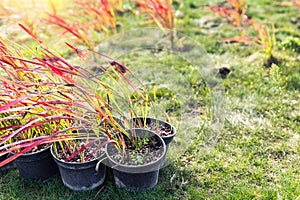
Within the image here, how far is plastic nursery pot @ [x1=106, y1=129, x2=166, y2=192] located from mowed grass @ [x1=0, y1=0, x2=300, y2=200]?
0.05 metres

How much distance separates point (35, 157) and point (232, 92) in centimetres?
180

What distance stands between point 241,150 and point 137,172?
881mm

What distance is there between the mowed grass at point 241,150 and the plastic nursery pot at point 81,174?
0.15ft

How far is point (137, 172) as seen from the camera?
2.26 metres

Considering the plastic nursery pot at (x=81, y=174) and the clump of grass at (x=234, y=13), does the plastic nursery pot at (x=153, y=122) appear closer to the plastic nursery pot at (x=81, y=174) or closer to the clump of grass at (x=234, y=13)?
the plastic nursery pot at (x=81, y=174)

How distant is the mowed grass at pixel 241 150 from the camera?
2.42 m

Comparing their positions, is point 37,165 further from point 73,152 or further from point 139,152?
point 139,152

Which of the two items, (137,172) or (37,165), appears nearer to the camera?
(137,172)

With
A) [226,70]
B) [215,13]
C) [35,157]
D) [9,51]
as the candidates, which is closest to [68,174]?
[35,157]

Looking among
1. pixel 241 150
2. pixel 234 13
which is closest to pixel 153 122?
pixel 241 150

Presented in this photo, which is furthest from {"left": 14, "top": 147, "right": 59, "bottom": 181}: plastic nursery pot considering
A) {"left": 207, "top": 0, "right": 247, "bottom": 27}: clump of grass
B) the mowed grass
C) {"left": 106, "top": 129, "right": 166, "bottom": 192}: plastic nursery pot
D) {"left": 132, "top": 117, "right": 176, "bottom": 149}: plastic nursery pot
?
{"left": 207, "top": 0, "right": 247, "bottom": 27}: clump of grass

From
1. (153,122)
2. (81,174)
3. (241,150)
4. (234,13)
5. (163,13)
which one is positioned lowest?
(241,150)

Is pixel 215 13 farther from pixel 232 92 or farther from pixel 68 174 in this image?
pixel 68 174

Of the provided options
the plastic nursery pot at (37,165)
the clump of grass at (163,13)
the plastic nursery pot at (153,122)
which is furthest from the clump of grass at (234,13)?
the plastic nursery pot at (37,165)
